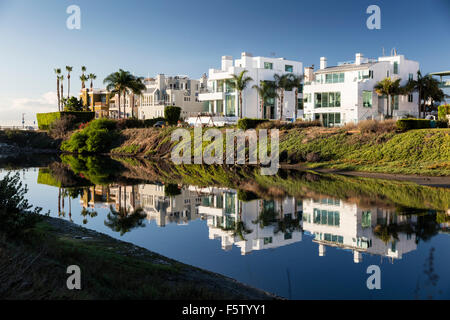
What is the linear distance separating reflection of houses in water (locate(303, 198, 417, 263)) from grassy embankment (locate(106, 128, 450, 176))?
1319cm

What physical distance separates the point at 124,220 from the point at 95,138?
162 feet

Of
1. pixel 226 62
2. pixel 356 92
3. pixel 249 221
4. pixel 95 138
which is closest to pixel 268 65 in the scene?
pixel 226 62

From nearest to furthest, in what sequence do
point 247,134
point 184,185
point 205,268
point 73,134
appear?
1. point 205,268
2. point 184,185
3. point 247,134
4. point 73,134

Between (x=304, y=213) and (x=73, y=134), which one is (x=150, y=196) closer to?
(x=304, y=213)

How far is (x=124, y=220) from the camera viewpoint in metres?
18.5

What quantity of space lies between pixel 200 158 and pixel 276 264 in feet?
121

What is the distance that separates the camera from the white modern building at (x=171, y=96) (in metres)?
86.1

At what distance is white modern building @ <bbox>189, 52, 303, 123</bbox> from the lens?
2522 inches

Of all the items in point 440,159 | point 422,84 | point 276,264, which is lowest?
point 276,264

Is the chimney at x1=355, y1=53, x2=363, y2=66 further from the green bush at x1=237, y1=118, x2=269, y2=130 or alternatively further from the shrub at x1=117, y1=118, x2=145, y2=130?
the shrub at x1=117, y1=118, x2=145, y2=130

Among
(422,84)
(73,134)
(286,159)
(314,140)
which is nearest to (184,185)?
(286,159)

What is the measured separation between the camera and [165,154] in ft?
184

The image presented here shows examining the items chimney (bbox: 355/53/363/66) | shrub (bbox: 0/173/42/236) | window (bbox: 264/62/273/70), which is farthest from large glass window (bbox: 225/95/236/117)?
shrub (bbox: 0/173/42/236)

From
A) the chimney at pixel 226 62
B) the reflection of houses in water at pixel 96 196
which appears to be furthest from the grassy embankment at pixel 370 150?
the chimney at pixel 226 62
